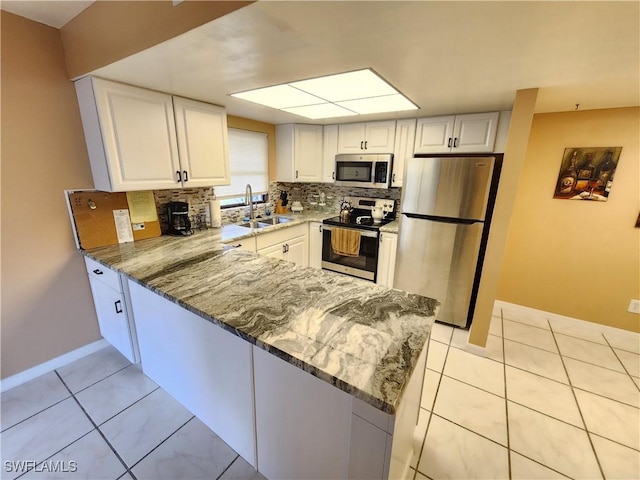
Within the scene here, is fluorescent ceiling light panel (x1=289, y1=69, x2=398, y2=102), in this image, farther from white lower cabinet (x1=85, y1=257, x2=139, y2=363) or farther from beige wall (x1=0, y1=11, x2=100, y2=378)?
white lower cabinet (x1=85, y1=257, x2=139, y2=363)

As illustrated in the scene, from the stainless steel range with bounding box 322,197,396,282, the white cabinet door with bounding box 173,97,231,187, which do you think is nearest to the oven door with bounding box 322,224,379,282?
the stainless steel range with bounding box 322,197,396,282

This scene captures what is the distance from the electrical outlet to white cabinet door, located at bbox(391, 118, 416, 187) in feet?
7.80

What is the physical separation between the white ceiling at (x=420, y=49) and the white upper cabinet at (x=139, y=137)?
140mm

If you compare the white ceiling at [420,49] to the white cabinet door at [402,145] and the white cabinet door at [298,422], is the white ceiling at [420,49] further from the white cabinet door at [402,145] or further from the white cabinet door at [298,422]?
the white cabinet door at [298,422]

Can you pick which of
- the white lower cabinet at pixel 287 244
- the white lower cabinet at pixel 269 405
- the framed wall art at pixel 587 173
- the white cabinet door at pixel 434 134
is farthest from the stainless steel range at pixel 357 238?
the white lower cabinet at pixel 269 405

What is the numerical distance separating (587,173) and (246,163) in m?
3.45

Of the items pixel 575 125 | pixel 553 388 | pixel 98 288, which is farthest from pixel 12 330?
pixel 575 125

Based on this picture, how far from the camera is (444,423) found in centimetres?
167

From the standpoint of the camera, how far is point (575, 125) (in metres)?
2.41

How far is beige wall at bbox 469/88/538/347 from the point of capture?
5.95ft

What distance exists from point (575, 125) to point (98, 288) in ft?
13.9

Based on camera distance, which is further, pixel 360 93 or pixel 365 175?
pixel 365 175

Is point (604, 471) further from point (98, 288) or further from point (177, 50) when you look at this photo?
point (98, 288)

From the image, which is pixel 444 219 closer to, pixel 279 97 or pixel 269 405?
pixel 279 97
